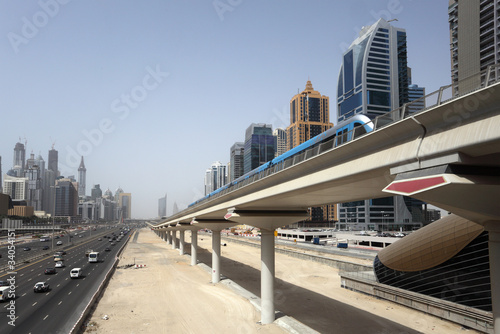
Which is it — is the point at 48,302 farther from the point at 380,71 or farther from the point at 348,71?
the point at 348,71

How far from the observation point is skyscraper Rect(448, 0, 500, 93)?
91688 millimetres

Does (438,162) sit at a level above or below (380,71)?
below

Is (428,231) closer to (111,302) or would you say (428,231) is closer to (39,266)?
(111,302)

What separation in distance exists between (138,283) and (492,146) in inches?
1530

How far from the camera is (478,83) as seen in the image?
900 cm

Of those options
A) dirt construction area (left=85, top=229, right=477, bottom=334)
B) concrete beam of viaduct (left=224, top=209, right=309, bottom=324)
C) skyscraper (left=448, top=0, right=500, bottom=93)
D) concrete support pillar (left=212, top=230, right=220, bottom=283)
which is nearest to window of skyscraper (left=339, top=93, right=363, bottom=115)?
skyscraper (left=448, top=0, right=500, bottom=93)

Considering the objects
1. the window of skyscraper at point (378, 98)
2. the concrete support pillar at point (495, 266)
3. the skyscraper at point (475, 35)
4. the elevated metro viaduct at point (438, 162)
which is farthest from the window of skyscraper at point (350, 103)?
the concrete support pillar at point (495, 266)

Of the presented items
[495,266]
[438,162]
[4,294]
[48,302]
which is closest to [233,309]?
[48,302]

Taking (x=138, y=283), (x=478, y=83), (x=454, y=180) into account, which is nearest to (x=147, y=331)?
(x=138, y=283)

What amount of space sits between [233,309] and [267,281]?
472 cm

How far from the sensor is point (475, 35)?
319ft

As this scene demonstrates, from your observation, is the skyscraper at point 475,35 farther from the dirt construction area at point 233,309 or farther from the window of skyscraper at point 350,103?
the dirt construction area at point 233,309

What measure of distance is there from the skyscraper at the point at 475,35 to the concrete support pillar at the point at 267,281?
9322cm

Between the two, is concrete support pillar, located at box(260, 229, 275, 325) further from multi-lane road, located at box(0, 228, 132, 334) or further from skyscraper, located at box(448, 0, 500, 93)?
skyscraper, located at box(448, 0, 500, 93)
